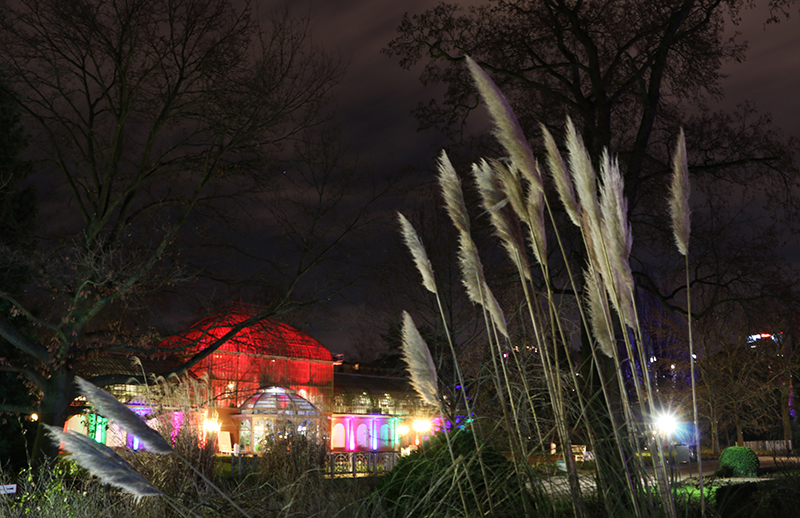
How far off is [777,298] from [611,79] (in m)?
4.33

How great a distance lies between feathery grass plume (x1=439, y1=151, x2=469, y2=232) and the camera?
331 cm

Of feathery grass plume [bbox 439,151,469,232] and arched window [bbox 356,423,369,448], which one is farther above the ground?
feathery grass plume [bbox 439,151,469,232]

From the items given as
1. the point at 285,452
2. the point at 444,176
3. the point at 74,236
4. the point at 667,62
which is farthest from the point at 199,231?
the point at 444,176

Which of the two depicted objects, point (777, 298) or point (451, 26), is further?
point (451, 26)

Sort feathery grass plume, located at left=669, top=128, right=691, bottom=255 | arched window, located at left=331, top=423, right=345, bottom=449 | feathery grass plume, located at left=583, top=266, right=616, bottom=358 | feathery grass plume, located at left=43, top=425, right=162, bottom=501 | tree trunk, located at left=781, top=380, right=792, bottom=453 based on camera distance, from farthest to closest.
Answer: arched window, located at left=331, top=423, right=345, bottom=449, tree trunk, located at left=781, top=380, right=792, bottom=453, feathery grass plume, located at left=583, top=266, right=616, bottom=358, feathery grass plume, located at left=669, top=128, right=691, bottom=255, feathery grass plume, located at left=43, top=425, right=162, bottom=501

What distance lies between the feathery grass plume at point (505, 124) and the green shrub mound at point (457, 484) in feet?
4.35

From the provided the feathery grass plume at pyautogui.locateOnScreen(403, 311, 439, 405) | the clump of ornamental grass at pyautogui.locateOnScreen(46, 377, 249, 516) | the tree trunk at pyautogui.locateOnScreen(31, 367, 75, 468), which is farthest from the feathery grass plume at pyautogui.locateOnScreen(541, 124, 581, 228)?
the tree trunk at pyautogui.locateOnScreen(31, 367, 75, 468)

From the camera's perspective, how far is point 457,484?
3.22 metres

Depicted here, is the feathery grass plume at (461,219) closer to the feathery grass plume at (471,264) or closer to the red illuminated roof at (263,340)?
the feathery grass plume at (471,264)

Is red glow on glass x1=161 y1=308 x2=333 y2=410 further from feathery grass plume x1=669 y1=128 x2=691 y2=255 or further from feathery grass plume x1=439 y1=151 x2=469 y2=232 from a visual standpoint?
feathery grass plume x1=669 y1=128 x2=691 y2=255

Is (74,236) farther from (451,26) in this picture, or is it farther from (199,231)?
(451,26)

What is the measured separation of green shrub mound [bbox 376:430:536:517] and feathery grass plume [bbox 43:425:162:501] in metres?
1.36

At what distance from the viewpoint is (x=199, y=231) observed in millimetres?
13984

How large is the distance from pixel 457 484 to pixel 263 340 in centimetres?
1414
